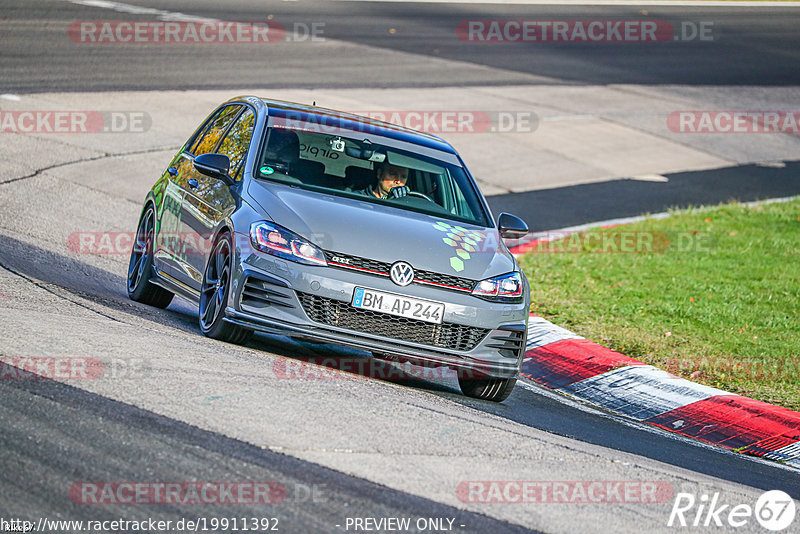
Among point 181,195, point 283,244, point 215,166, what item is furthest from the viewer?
point 181,195

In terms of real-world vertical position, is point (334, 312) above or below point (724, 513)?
above

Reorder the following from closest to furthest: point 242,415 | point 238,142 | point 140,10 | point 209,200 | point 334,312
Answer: point 242,415 → point 334,312 → point 209,200 → point 238,142 → point 140,10

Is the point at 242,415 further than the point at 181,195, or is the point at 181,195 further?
the point at 181,195

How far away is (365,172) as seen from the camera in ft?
28.3

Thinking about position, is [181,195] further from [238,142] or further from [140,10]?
[140,10]

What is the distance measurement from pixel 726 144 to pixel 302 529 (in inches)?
745

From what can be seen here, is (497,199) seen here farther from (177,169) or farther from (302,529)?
(302,529)

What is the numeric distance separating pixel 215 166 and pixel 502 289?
2.19m

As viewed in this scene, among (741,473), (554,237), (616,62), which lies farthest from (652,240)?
(616,62)

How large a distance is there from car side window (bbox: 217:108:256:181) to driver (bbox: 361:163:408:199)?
0.91 m

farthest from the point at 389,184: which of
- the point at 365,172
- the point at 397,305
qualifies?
the point at 397,305

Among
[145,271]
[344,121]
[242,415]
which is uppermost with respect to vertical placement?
[344,121]

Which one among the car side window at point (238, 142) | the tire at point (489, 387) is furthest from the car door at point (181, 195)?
the tire at point (489, 387)

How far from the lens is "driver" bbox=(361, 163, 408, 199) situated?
336 inches
